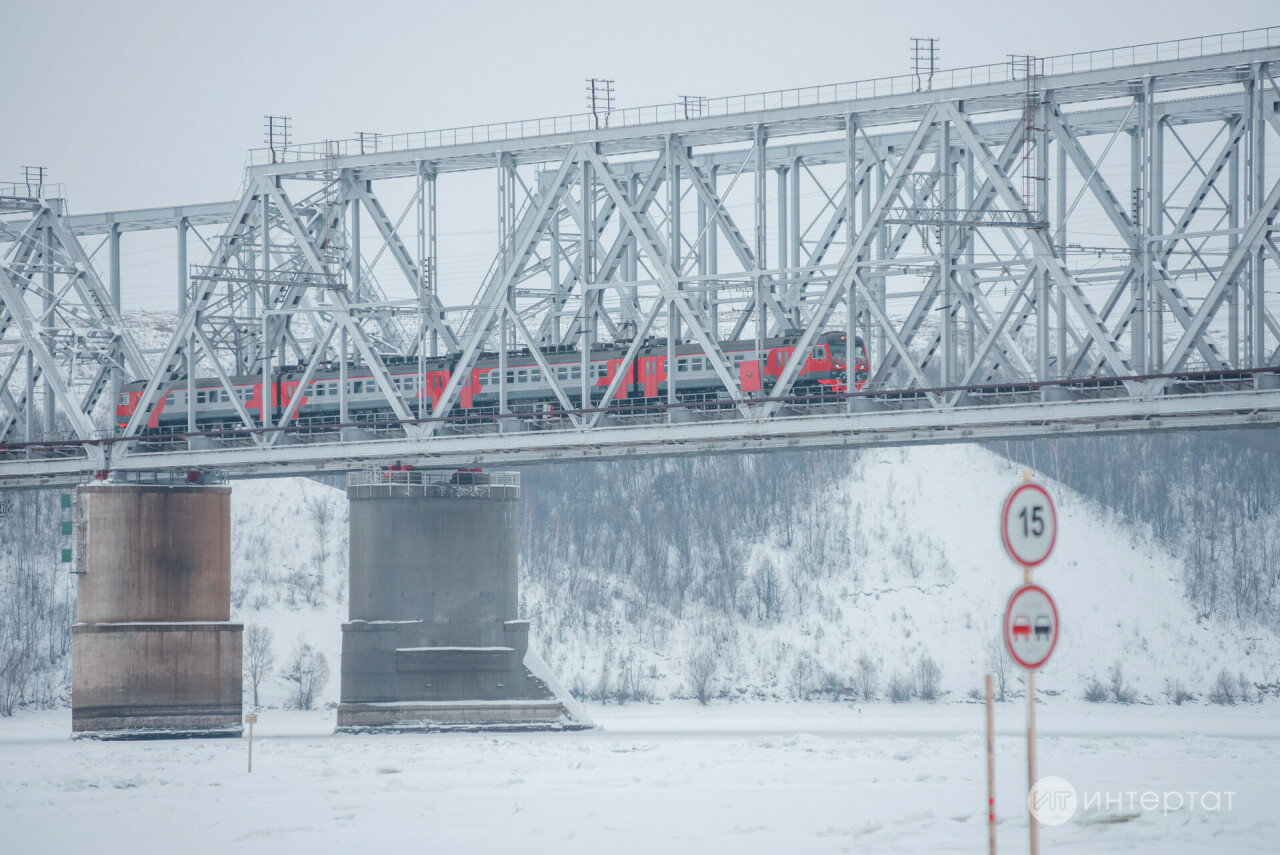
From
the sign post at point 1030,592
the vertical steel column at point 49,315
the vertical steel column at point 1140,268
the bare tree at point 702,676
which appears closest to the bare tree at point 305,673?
the bare tree at point 702,676

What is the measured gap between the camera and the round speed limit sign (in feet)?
76.5

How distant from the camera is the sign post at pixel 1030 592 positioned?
2289cm

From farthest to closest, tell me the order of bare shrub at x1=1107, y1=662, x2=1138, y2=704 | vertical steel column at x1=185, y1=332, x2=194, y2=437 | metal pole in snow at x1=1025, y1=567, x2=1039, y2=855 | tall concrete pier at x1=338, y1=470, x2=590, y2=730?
bare shrub at x1=1107, y1=662, x2=1138, y2=704
vertical steel column at x1=185, y1=332, x2=194, y2=437
tall concrete pier at x1=338, y1=470, x2=590, y2=730
metal pole in snow at x1=1025, y1=567, x2=1039, y2=855

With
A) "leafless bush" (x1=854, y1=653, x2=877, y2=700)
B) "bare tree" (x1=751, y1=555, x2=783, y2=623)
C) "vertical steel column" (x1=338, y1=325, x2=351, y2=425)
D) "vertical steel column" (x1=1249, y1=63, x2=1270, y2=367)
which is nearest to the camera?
"vertical steel column" (x1=1249, y1=63, x2=1270, y2=367)

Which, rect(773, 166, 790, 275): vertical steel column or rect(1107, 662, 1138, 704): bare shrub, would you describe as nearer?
rect(773, 166, 790, 275): vertical steel column

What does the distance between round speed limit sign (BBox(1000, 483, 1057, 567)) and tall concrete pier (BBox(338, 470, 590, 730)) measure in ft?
165

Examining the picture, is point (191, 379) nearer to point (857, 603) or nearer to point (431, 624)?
point (431, 624)

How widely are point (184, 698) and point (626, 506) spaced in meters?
68.9

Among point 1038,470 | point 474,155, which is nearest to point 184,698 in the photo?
point 474,155

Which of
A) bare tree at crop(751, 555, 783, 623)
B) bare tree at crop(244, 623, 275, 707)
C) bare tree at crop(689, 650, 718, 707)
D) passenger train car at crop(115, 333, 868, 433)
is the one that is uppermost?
passenger train car at crop(115, 333, 868, 433)

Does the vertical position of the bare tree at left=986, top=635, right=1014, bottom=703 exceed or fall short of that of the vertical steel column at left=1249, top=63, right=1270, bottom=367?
it falls short

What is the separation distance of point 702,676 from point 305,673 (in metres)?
24.7

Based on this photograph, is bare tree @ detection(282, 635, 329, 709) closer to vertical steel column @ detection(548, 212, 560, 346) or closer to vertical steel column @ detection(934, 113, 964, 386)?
vertical steel column @ detection(548, 212, 560, 346)

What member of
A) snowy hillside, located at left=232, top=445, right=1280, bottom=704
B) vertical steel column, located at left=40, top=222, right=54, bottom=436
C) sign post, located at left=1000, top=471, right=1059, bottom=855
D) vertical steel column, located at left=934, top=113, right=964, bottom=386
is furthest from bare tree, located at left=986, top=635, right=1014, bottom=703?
sign post, located at left=1000, top=471, right=1059, bottom=855
